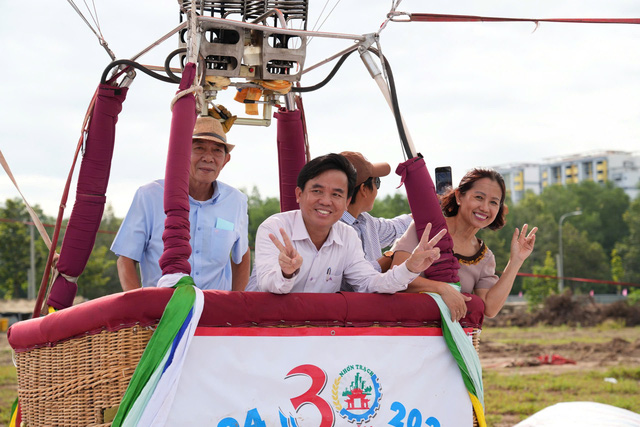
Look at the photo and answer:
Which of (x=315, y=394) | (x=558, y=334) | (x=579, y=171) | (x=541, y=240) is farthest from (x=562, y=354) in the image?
(x=579, y=171)

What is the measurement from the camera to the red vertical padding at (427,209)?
3.04 m

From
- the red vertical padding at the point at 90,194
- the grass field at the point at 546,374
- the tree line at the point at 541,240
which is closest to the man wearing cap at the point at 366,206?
the red vertical padding at the point at 90,194

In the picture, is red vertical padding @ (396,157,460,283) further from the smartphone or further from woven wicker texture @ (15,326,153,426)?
woven wicker texture @ (15,326,153,426)

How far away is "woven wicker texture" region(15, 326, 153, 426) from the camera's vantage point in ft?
7.86

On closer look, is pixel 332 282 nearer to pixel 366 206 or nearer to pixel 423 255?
pixel 423 255

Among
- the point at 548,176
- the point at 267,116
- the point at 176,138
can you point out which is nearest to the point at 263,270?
the point at 176,138

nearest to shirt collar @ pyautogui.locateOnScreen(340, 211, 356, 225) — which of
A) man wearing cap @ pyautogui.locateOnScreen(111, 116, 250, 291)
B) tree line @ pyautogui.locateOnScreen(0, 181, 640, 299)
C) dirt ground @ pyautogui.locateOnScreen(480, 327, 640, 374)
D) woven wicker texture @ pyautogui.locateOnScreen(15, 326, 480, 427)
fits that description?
man wearing cap @ pyautogui.locateOnScreen(111, 116, 250, 291)

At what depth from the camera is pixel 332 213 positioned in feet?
9.60

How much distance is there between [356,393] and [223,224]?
4.32 feet

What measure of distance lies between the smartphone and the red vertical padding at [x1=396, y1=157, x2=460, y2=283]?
706 millimetres

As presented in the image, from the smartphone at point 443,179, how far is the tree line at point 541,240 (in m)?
13.6

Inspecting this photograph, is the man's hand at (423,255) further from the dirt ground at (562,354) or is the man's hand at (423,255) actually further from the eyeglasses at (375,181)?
the dirt ground at (562,354)

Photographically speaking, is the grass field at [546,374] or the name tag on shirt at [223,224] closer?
the name tag on shirt at [223,224]

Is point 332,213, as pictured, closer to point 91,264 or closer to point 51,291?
point 51,291
